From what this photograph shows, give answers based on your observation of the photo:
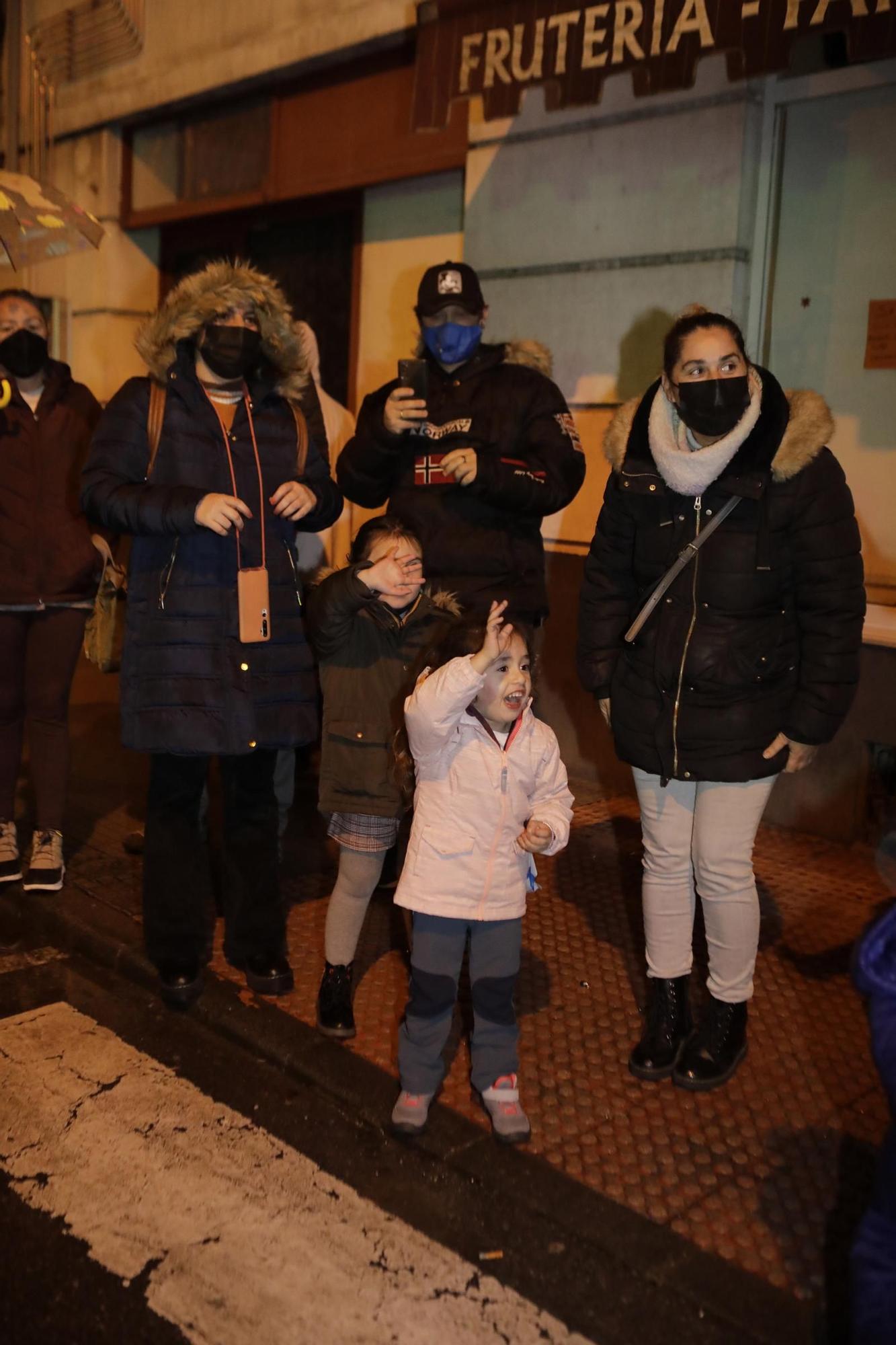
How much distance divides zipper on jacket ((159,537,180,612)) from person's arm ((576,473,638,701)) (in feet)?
4.04

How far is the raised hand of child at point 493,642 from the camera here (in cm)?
301

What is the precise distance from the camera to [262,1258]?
2770 millimetres

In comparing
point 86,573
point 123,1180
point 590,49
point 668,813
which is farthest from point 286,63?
point 123,1180

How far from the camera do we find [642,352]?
6219 mm

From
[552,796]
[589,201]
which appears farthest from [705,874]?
[589,201]

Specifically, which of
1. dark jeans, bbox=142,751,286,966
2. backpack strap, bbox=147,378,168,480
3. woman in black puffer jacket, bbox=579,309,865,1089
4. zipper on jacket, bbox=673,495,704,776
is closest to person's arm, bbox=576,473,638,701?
woman in black puffer jacket, bbox=579,309,865,1089

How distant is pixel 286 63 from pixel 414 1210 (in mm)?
7290

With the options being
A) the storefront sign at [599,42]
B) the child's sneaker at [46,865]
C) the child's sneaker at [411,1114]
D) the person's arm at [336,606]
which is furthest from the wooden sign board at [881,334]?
the child's sneaker at [46,865]

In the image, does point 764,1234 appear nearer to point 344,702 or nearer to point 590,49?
point 344,702

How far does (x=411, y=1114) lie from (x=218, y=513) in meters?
Result: 1.72

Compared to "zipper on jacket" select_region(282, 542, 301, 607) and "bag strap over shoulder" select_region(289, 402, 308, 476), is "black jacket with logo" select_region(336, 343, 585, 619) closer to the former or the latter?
"bag strap over shoulder" select_region(289, 402, 308, 476)

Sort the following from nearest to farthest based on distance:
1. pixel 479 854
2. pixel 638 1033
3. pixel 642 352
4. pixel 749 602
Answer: pixel 479 854, pixel 749 602, pixel 638 1033, pixel 642 352

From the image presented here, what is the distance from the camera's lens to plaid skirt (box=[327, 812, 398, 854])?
3.69 m

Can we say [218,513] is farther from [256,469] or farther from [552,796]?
[552,796]
